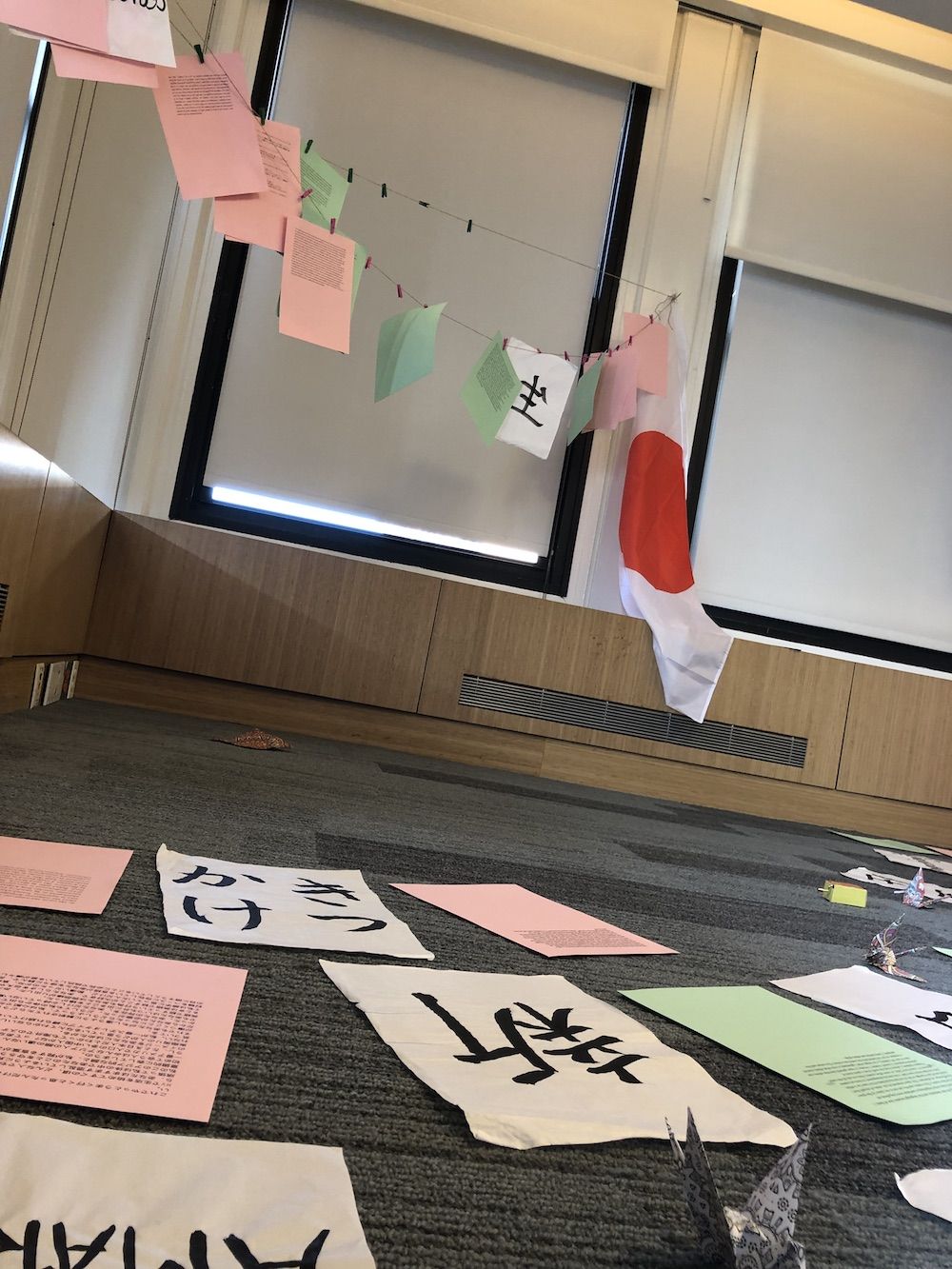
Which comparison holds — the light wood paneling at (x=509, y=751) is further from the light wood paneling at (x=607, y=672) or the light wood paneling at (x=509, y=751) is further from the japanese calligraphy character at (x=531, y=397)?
the japanese calligraphy character at (x=531, y=397)

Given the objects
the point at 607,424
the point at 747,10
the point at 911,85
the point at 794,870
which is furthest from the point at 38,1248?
the point at 911,85

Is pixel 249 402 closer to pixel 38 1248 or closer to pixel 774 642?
pixel 774 642

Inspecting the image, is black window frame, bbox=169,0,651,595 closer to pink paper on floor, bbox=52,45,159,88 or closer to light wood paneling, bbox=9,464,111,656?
light wood paneling, bbox=9,464,111,656

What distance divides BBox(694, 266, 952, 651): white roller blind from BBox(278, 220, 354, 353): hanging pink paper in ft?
5.33

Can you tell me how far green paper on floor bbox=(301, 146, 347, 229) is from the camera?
214 centimetres

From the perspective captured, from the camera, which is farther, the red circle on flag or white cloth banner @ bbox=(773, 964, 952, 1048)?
the red circle on flag

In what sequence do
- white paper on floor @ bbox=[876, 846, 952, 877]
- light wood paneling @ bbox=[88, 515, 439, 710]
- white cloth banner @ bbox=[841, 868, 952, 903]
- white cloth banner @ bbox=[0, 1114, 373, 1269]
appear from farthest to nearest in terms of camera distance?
light wood paneling @ bbox=[88, 515, 439, 710]
white paper on floor @ bbox=[876, 846, 952, 877]
white cloth banner @ bbox=[841, 868, 952, 903]
white cloth banner @ bbox=[0, 1114, 373, 1269]

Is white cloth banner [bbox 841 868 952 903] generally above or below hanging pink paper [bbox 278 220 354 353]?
below

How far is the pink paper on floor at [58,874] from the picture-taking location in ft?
2.39

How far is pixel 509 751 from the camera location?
2879 mm

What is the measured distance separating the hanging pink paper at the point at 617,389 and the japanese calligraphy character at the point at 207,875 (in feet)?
7.36

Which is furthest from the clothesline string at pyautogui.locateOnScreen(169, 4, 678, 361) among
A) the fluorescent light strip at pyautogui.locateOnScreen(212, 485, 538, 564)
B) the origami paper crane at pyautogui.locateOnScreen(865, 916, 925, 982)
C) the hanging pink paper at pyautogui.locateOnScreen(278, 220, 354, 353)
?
the origami paper crane at pyautogui.locateOnScreen(865, 916, 925, 982)

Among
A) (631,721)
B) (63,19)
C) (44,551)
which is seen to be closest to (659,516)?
(631,721)

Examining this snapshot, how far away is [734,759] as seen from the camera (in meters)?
2.99
